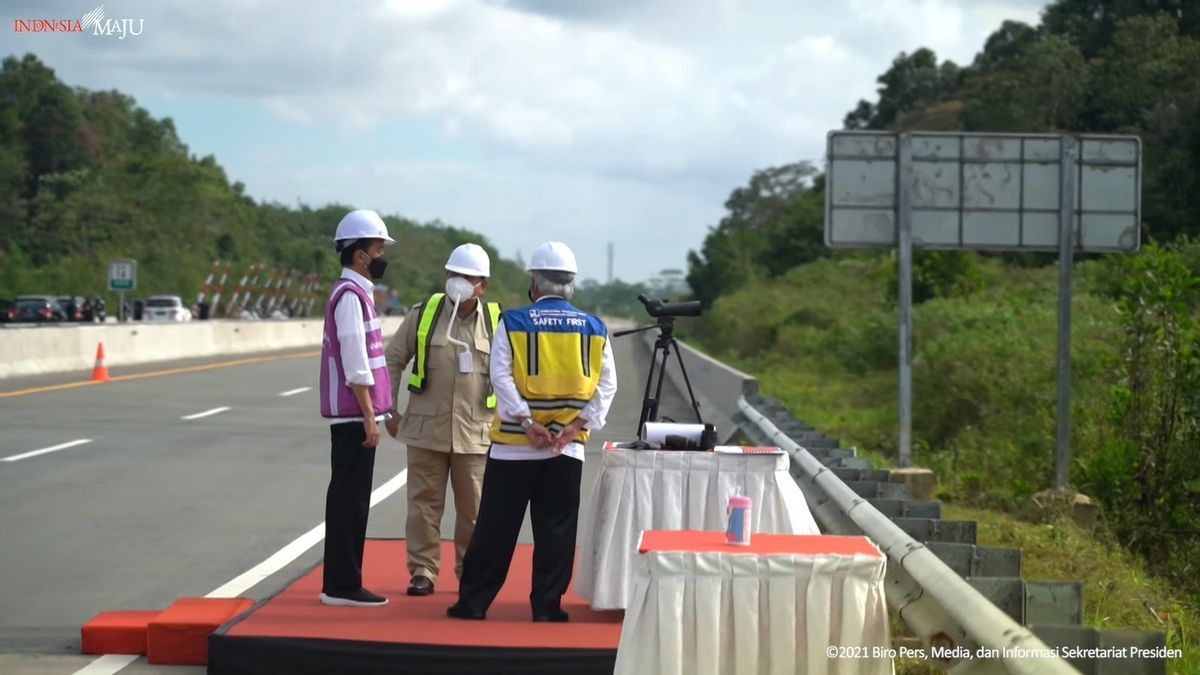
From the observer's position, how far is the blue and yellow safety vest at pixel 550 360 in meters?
7.61

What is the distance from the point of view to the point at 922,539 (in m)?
7.66

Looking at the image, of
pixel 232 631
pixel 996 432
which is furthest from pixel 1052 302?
pixel 232 631

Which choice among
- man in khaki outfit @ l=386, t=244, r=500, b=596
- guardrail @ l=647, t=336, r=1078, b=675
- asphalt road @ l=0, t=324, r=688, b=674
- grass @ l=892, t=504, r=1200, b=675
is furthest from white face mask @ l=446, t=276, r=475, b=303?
grass @ l=892, t=504, r=1200, b=675

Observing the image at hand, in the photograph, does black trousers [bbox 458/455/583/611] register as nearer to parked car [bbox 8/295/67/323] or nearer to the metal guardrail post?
the metal guardrail post

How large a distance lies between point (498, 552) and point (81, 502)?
6.24 metres

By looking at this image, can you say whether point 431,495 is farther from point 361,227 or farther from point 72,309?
point 72,309

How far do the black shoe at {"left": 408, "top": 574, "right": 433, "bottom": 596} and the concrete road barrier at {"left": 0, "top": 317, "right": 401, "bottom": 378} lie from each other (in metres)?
21.5

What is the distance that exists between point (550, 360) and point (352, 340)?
3.36ft

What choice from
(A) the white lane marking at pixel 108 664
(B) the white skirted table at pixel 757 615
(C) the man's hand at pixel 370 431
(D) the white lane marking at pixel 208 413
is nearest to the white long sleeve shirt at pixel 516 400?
(C) the man's hand at pixel 370 431

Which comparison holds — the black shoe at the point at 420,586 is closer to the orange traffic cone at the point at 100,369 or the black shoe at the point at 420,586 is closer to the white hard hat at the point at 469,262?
the white hard hat at the point at 469,262

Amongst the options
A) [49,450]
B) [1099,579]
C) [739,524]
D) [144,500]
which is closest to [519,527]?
[739,524]

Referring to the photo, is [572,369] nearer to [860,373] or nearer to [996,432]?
[996,432]

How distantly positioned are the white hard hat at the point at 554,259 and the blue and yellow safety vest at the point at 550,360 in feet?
0.58

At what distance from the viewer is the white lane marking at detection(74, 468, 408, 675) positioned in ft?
23.9
